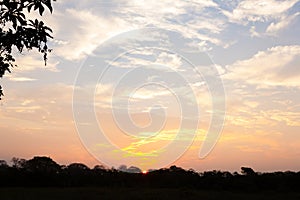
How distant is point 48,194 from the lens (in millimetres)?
34594

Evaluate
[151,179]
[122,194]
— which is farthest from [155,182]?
[122,194]

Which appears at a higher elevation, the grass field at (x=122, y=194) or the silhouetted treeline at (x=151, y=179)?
the silhouetted treeline at (x=151, y=179)

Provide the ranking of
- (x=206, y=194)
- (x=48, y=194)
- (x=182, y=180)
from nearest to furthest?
1. (x=48, y=194)
2. (x=206, y=194)
3. (x=182, y=180)

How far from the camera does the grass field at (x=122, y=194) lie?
33312 mm

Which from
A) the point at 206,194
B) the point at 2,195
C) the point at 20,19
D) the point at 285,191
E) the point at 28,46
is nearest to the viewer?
the point at 20,19

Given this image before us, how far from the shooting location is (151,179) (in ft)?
144

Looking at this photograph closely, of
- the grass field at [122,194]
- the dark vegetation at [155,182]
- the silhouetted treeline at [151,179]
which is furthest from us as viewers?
the silhouetted treeline at [151,179]

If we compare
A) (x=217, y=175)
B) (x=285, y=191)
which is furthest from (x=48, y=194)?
(x=285, y=191)

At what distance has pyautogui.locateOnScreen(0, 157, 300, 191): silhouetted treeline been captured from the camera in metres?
41.8

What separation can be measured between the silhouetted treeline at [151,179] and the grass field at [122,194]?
110 inches

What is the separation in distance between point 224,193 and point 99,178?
13.6 m

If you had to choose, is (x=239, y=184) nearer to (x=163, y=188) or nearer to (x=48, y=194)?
(x=163, y=188)

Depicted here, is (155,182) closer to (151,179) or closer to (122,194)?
(151,179)

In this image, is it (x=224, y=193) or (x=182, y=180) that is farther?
(x=182, y=180)
